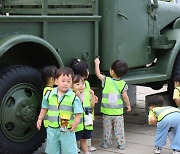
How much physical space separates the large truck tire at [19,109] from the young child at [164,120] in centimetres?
121

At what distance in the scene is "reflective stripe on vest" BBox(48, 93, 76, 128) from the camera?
442 cm

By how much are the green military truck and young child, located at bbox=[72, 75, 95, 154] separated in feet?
1.01

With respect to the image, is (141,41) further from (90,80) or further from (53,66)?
(53,66)

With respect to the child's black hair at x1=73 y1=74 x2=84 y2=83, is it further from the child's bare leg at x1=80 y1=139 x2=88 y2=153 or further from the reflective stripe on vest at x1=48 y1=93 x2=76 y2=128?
the child's bare leg at x1=80 y1=139 x2=88 y2=153

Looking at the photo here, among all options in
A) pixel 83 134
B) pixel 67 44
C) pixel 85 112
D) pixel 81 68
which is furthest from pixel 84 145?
pixel 67 44

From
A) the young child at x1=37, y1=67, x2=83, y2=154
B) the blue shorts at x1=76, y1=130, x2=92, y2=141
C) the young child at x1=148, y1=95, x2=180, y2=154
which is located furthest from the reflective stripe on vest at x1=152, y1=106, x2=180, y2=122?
the young child at x1=37, y1=67, x2=83, y2=154

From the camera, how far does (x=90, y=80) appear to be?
19.9 ft

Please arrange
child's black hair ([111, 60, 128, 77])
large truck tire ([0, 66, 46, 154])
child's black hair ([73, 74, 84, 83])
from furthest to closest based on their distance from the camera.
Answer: child's black hair ([111, 60, 128, 77]), child's black hair ([73, 74, 84, 83]), large truck tire ([0, 66, 46, 154])

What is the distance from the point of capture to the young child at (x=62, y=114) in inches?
173

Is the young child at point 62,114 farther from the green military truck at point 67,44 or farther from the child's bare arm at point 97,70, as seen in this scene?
the child's bare arm at point 97,70

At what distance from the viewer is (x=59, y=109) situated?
4445 mm

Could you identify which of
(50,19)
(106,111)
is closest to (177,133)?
(106,111)

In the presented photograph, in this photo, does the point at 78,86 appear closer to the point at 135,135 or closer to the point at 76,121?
the point at 76,121

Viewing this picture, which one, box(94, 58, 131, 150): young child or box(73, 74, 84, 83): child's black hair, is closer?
box(73, 74, 84, 83): child's black hair
